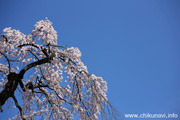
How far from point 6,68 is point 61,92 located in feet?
9.20

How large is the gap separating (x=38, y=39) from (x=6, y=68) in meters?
2.85

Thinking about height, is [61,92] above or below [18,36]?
below

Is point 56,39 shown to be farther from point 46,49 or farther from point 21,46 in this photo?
point 21,46

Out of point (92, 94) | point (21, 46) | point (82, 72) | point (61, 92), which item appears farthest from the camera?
point (61, 92)

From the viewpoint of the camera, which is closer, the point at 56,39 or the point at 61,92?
the point at 56,39

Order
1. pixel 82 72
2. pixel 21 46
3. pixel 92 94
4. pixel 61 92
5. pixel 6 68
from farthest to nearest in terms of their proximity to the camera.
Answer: pixel 6 68 < pixel 61 92 < pixel 21 46 < pixel 82 72 < pixel 92 94

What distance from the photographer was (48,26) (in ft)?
17.6

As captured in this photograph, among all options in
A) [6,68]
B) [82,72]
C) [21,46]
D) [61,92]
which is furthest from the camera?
[6,68]

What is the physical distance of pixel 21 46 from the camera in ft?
18.4

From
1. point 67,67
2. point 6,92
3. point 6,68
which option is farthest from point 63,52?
point 6,68

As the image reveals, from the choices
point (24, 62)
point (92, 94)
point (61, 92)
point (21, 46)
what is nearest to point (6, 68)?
point (24, 62)

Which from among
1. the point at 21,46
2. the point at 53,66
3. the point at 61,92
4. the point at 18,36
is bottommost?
the point at 61,92

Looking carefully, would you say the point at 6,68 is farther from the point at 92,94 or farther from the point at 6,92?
the point at 92,94

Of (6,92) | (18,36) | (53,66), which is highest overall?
(18,36)
